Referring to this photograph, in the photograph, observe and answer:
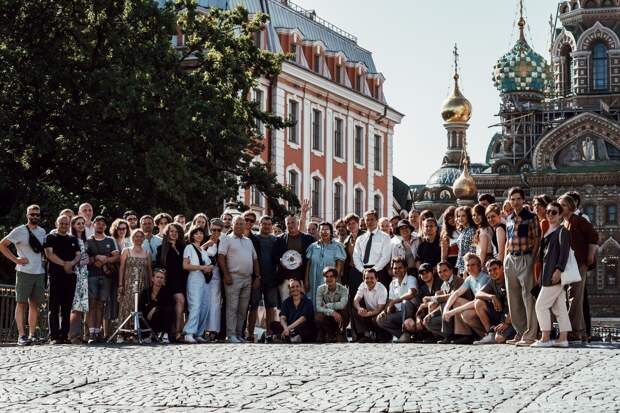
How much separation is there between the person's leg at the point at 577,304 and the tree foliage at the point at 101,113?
14.8 metres

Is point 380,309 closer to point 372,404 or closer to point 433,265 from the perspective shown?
point 433,265

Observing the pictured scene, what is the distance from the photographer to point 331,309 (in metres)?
21.1

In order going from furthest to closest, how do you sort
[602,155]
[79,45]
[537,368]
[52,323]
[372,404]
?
[602,155] < [79,45] < [52,323] < [537,368] < [372,404]

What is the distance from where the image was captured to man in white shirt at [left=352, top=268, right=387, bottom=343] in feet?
69.0

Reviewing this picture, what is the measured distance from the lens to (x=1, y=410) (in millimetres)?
12922

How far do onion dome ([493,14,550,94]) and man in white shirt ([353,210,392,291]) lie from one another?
295 feet

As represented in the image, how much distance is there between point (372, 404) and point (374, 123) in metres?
55.4

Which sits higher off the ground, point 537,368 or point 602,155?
point 602,155

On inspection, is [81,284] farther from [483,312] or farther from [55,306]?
[483,312]

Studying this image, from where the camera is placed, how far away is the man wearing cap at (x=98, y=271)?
821 inches

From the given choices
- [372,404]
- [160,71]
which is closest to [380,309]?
[372,404]

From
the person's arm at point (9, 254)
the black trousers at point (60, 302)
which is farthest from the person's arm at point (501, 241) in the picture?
the person's arm at point (9, 254)

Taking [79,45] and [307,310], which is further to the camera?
[79,45]

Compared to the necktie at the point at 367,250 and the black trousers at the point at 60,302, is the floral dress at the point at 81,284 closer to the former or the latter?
the black trousers at the point at 60,302
